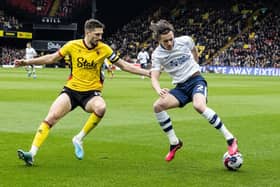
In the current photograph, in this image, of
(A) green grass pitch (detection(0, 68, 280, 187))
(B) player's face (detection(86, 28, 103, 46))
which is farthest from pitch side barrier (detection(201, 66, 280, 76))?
(B) player's face (detection(86, 28, 103, 46))

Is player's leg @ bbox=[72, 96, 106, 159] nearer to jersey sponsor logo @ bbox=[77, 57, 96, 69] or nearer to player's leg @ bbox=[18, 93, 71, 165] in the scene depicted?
player's leg @ bbox=[18, 93, 71, 165]

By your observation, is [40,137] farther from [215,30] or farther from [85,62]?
[215,30]

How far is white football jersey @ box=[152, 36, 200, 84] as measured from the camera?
33.6 ft

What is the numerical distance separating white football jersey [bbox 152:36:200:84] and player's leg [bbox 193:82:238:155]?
333 mm

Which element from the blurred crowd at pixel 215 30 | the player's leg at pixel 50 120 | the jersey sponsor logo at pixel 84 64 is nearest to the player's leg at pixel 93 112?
the player's leg at pixel 50 120

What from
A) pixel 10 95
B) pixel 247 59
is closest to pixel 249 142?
pixel 10 95

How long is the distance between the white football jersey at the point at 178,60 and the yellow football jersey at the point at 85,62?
749 millimetres

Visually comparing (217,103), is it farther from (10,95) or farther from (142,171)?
(142,171)

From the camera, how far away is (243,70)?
188ft

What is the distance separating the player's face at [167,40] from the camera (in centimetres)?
990

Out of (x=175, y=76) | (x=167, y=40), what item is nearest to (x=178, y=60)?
(x=175, y=76)

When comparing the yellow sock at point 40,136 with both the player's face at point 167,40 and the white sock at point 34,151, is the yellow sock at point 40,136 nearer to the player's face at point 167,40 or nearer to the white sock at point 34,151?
the white sock at point 34,151

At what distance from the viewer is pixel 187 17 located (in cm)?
7181

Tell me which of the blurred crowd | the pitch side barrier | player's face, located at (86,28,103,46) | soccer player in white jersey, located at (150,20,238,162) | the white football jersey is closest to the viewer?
player's face, located at (86,28,103,46)
